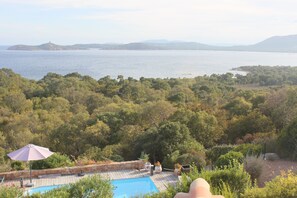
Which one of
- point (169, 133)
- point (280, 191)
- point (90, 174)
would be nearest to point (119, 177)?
point (90, 174)

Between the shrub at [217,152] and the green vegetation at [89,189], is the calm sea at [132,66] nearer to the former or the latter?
the shrub at [217,152]

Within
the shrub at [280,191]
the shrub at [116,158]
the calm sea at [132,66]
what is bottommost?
the calm sea at [132,66]

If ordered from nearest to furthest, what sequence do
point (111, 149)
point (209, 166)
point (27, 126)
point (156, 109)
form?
point (209, 166) < point (111, 149) < point (156, 109) < point (27, 126)

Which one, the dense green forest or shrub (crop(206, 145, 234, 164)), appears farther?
the dense green forest

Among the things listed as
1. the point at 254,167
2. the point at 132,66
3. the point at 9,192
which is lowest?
the point at 132,66

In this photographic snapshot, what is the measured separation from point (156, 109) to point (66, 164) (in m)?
8.84

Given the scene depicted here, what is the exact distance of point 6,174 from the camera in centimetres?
1054

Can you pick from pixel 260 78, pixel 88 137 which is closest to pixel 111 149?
pixel 88 137

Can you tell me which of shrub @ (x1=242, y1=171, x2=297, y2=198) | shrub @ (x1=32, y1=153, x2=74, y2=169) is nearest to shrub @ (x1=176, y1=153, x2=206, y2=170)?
shrub @ (x1=32, y1=153, x2=74, y2=169)

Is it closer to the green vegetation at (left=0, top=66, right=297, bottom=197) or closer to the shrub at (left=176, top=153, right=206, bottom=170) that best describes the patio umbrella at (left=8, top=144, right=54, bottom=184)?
the green vegetation at (left=0, top=66, right=297, bottom=197)

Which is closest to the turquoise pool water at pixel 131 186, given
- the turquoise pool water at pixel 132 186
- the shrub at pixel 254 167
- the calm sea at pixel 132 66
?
the turquoise pool water at pixel 132 186

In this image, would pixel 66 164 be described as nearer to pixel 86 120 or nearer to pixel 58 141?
pixel 58 141

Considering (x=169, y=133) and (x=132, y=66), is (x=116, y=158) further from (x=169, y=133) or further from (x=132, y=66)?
(x=132, y=66)

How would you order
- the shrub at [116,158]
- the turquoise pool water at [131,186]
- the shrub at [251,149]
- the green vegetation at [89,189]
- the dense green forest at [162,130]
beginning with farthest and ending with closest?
1. the shrub at [116,158]
2. the dense green forest at [162,130]
3. the shrub at [251,149]
4. the turquoise pool water at [131,186]
5. the green vegetation at [89,189]
